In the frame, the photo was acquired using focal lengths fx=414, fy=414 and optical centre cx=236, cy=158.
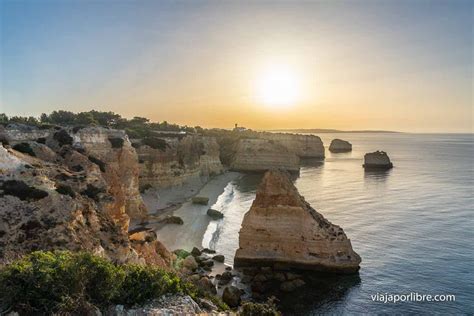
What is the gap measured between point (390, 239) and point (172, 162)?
40.8 m

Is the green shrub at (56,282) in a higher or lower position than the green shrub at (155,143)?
lower

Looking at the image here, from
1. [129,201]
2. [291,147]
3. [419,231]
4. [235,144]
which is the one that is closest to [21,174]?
[129,201]

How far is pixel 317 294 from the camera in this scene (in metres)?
28.6

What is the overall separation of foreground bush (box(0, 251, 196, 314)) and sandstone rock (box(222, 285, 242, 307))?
1338 cm

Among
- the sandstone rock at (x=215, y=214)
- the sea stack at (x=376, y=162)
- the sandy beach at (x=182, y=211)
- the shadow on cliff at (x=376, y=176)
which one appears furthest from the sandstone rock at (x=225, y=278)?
the sea stack at (x=376, y=162)

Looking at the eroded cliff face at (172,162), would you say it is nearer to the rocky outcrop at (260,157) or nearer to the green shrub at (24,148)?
the rocky outcrop at (260,157)

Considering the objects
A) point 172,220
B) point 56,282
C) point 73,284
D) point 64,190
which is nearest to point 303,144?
point 172,220

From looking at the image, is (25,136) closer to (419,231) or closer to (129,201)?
(129,201)

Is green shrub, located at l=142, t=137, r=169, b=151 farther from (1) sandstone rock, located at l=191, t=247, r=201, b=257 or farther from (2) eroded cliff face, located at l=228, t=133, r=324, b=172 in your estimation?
(2) eroded cliff face, located at l=228, t=133, r=324, b=172

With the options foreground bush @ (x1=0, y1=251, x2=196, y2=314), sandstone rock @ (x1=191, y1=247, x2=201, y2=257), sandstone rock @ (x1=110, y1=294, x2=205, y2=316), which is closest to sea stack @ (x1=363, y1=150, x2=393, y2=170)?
sandstone rock @ (x1=191, y1=247, x2=201, y2=257)

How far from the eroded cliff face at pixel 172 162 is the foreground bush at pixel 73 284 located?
51.2 metres

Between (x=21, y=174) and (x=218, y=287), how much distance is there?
15460 millimetres

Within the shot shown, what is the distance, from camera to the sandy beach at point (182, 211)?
1670 inches

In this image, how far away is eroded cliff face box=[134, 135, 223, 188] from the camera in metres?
66.6
